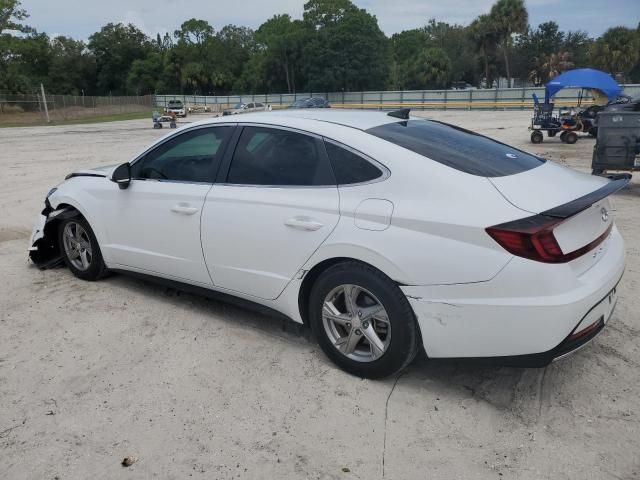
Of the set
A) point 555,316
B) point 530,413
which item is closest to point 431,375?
point 530,413

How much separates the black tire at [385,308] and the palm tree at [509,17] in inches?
2555

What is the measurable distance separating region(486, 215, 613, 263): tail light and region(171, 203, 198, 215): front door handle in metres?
2.12

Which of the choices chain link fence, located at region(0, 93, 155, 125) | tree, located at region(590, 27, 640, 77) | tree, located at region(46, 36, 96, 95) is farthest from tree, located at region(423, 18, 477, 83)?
tree, located at region(46, 36, 96, 95)

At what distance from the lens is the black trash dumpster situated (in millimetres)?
8414

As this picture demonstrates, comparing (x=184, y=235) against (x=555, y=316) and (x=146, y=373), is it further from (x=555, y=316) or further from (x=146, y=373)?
(x=555, y=316)

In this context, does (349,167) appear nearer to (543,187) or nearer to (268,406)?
(543,187)

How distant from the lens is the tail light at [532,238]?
262 cm

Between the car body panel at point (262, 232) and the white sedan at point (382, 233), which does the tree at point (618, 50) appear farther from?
the car body panel at point (262, 232)

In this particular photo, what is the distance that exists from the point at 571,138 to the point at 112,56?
93.9 m

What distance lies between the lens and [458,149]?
337 centimetres

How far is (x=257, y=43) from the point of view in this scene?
92.8m

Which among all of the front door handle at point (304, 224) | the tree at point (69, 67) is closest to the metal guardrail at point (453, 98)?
the front door handle at point (304, 224)

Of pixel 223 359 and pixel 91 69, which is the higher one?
pixel 91 69

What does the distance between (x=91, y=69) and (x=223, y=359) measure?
102700mm
